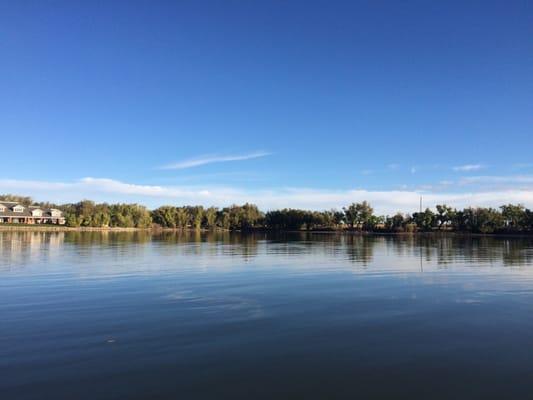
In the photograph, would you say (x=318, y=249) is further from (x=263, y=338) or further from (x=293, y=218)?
(x=293, y=218)

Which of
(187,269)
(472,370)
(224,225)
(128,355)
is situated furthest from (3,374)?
(224,225)

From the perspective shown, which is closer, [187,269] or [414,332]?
[414,332]

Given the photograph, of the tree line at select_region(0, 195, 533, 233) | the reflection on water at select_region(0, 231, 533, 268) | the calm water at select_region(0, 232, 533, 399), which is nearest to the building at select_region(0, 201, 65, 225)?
the tree line at select_region(0, 195, 533, 233)

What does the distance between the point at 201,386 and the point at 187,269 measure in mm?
18245

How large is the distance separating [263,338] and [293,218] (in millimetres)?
145477

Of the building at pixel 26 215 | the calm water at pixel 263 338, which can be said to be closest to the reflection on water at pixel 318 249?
the calm water at pixel 263 338

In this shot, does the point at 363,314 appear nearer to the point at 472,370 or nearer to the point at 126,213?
the point at 472,370

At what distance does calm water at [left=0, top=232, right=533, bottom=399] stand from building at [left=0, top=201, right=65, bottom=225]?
131540 mm

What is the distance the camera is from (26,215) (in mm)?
135250

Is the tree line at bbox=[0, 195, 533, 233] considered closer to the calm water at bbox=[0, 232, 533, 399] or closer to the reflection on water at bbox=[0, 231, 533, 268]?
the reflection on water at bbox=[0, 231, 533, 268]

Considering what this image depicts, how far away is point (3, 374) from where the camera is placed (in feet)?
26.3

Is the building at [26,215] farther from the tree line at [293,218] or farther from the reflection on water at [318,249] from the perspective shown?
the reflection on water at [318,249]

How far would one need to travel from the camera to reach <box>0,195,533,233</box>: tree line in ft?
358

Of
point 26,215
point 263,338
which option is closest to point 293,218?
point 26,215
